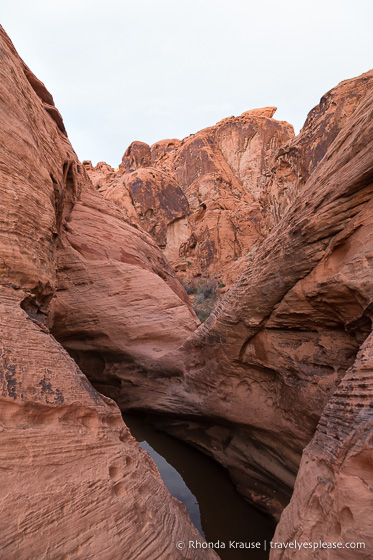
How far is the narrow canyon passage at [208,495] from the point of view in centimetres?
422

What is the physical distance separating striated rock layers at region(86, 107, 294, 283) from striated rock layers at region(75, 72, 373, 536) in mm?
8376

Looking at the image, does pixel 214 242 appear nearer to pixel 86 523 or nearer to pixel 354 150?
pixel 354 150

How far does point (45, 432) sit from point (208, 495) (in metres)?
3.94

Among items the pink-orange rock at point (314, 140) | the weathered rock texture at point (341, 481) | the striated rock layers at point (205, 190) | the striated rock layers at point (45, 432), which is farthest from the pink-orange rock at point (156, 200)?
the weathered rock texture at point (341, 481)

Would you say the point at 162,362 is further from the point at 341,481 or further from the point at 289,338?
the point at 341,481

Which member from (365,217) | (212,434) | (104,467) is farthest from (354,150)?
(212,434)

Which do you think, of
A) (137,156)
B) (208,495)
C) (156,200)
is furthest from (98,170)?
(208,495)

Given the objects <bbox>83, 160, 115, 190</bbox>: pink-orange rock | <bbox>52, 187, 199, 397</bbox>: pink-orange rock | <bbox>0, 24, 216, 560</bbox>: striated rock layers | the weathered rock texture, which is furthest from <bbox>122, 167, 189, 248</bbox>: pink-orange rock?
<bbox>83, 160, 115, 190</bbox>: pink-orange rock

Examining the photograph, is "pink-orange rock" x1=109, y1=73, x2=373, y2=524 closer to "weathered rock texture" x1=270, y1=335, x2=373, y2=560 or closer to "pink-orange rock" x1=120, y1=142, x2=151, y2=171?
"weathered rock texture" x1=270, y1=335, x2=373, y2=560

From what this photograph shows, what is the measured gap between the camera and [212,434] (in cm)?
572

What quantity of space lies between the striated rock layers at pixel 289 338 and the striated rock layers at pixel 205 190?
8.38 metres

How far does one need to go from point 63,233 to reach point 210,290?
11512 mm

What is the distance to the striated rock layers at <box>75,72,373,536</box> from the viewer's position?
3.04m

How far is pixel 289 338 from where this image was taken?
13.3ft
